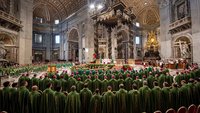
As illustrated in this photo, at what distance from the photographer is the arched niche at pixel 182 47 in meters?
18.3

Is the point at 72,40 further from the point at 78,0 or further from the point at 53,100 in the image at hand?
the point at 53,100

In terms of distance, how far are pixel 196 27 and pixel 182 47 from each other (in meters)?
3.79

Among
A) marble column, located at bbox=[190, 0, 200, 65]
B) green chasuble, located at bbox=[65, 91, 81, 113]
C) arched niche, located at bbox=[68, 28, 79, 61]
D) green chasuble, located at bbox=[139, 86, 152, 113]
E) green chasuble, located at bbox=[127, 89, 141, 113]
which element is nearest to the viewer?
green chasuble, located at bbox=[65, 91, 81, 113]

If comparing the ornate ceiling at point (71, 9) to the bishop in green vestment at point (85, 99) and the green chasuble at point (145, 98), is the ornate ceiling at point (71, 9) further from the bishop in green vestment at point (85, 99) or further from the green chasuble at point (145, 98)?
the green chasuble at point (145, 98)

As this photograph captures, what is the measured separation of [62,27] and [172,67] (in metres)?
28.4

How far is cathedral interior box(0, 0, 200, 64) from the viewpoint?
17.3 meters

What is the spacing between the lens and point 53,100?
4.38m

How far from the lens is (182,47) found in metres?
19.1

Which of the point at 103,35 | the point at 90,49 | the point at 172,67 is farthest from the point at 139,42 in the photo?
the point at 172,67

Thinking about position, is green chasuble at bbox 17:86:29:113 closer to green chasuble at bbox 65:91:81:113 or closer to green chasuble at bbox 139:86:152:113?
green chasuble at bbox 65:91:81:113

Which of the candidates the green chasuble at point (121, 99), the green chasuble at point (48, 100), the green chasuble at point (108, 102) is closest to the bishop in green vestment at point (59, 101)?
the green chasuble at point (48, 100)

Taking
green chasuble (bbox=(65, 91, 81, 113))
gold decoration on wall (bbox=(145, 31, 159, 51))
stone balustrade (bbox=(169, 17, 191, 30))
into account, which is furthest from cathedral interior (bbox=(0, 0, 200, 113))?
gold decoration on wall (bbox=(145, 31, 159, 51))

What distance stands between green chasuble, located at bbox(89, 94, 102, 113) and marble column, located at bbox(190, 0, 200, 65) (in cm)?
1588

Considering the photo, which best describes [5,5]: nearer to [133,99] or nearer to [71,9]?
[71,9]
